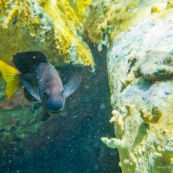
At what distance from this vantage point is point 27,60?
3.25 meters

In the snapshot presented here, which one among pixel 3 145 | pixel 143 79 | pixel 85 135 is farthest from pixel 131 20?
pixel 3 145

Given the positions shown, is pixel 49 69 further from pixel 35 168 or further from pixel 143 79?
pixel 35 168

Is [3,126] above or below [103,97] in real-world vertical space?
above

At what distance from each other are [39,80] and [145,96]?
1.42 m

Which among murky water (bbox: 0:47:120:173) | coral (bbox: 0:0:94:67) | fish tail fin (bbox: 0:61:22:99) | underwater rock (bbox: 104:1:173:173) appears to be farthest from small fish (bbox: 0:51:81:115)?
murky water (bbox: 0:47:120:173)

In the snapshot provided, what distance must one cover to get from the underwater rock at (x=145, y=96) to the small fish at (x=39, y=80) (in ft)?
2.02

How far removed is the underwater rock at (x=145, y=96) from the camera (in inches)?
70.3

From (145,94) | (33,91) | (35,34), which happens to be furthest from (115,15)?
(145,94)

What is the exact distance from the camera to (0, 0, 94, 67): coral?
3.13 meters

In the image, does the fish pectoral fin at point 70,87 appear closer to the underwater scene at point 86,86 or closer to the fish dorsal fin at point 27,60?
the underwater scene at point 86,86

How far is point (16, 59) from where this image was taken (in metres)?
3.24

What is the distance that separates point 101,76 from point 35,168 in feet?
8.25

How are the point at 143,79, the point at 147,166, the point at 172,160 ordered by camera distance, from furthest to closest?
the point at 143,79
the point at 147,166
the point at 172,160

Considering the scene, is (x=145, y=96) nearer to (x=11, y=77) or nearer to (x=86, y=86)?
(x=11, y=77)
